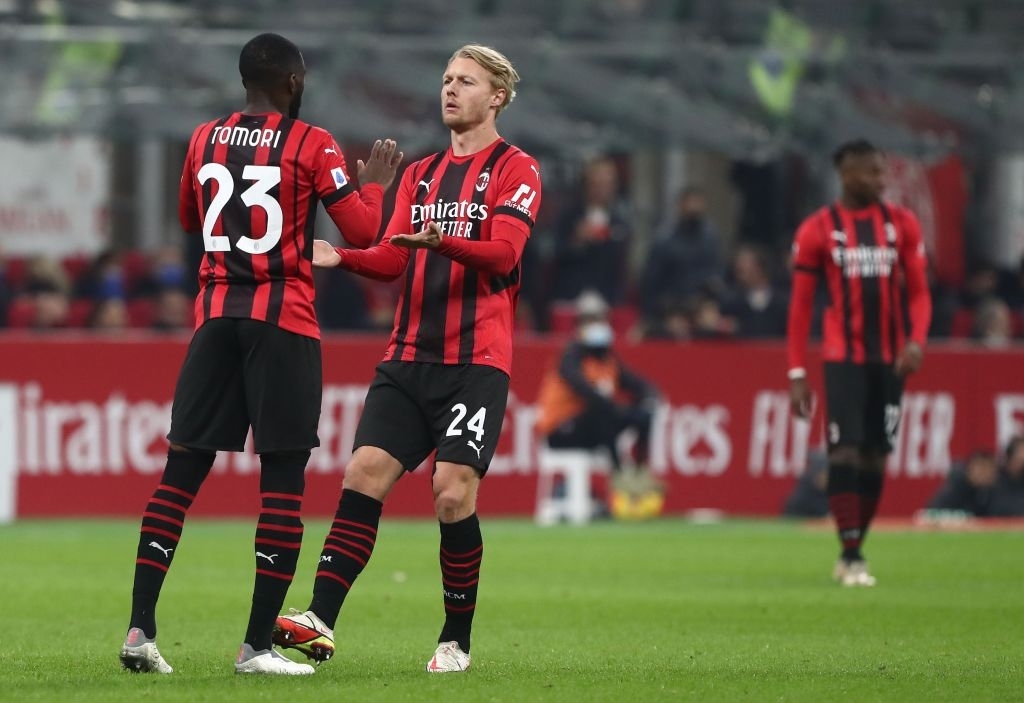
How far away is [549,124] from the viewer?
67.6ft

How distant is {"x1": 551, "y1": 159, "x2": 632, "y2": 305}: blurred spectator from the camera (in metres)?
19.8

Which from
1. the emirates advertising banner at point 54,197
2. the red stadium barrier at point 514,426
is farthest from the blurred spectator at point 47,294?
the emirates advertising banner at point 54,197

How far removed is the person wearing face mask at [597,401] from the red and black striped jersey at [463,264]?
9.59 m

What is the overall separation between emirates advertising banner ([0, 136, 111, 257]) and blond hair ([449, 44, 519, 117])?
45.8 feet

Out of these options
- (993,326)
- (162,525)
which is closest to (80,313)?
(993,326)

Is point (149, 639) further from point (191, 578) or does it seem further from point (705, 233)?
point (705, 233)

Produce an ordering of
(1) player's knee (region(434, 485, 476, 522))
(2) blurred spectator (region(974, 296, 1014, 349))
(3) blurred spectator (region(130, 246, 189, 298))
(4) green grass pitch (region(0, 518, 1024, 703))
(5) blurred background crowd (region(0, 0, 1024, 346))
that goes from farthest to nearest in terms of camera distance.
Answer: (5) blurred background crowd (region(0, 0, 1024, 346)) < (2) blurred spectator (region(974, 296, 1014, 349)) < (3) blurred spectator (region(130, 246, 189, 298)) < (1) player's knee (region(434, 485, 476, 522)) < (4) green grass pitch (region(0, 518, 1024, 703))

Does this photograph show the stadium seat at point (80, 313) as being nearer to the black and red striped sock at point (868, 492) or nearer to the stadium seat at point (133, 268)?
the stadium seat at point (133, 268)

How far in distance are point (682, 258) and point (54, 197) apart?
260 inches

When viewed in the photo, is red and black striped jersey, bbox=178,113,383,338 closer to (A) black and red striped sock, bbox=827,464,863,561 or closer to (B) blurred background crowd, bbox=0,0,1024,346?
(A) black and red striped sock, bbox=827,464,863,561

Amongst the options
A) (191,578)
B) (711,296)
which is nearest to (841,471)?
(191,578)

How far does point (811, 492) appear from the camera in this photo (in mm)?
17688

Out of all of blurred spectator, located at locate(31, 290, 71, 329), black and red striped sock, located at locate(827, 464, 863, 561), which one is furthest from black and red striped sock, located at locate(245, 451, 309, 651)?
blurred spectator, located at locate(31, 290, 71, 329)

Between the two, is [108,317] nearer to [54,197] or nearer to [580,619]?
[54,197]
